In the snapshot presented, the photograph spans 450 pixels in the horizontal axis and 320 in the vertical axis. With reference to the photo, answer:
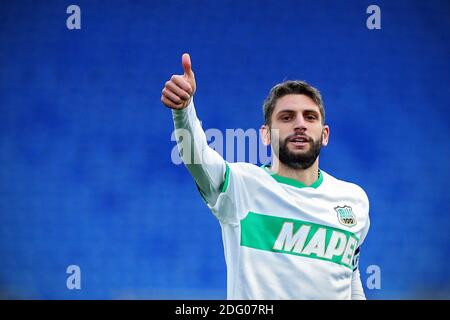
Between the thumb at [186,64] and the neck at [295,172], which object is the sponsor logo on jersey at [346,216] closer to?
the neck at [295,172]

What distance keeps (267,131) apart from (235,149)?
585 millimetres

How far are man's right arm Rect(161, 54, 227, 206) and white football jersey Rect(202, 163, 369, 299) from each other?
0.14 feet

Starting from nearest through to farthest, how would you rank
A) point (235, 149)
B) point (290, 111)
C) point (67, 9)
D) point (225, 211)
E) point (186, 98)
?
point (186, 98) < point (225, 211) < point (290, 111) < point (235, 149) < point (67, 9)

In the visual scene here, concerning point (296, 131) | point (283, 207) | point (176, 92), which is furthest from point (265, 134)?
point (176, 92)

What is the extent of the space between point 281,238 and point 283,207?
0.11 meters

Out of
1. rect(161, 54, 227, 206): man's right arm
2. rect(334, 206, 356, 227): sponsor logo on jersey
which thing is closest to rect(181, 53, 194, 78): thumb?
rect(161, 54, 227, 206): man's right arm

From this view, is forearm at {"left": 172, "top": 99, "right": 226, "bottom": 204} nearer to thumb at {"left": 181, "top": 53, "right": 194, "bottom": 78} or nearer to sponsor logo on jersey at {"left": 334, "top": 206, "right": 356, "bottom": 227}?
thumb at {"left": 181, "top": 53, "right": 194, "bottom": 78}

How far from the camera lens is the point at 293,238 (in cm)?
186

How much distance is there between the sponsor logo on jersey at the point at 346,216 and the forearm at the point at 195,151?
470mm

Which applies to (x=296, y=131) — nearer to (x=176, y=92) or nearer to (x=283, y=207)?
(x=283, y=207)
